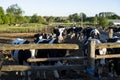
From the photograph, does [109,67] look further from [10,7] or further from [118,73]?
[10,7]

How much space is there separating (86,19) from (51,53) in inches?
6148

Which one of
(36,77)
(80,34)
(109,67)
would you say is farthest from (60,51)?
(80,34)

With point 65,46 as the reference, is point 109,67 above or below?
below

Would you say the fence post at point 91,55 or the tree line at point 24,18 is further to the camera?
the tree line at point 24,18

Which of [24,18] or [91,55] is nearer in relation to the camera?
[91,55]

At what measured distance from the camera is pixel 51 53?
10539 millimetres

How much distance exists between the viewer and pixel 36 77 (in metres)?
10.9

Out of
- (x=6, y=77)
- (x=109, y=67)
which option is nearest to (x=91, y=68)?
(x=109, y=67)

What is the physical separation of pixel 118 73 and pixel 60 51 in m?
2.19

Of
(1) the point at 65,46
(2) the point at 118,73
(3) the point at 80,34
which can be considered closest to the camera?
(1) the point at 65,46

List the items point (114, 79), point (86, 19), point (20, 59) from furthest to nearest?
1. point (86, 19)
2. point (20, 59)
3. point (114, 79)

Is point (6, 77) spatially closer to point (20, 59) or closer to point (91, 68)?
point (20, 59)

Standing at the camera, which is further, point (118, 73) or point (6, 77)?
point (6, 77)

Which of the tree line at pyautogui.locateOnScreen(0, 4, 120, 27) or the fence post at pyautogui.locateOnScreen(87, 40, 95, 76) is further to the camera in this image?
the tree line at pyautogui.locateOnScreen(0, 4, 120, 27)
